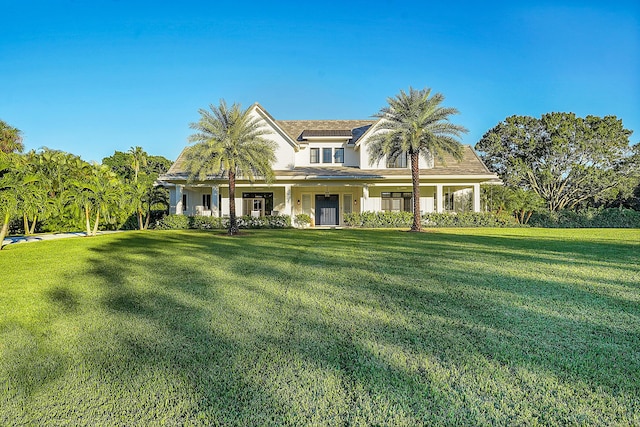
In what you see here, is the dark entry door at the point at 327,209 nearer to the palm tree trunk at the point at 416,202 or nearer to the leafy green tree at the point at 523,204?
the palm tree trunk at the point at 416,202

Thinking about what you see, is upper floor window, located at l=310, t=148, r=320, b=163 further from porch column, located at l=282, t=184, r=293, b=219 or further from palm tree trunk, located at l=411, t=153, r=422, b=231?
palm tree trunk, located at l=411, t=153, r=422, b=231

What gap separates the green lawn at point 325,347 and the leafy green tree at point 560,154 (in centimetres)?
3105

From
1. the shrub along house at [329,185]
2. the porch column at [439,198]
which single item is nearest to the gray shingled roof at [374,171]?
the shrub along house at [329,185]

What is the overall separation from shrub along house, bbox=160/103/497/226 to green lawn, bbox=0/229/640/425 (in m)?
17.3

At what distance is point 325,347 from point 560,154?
125 ft

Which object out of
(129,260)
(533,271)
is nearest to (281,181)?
(129,260)

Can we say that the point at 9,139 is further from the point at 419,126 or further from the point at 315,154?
the point at 419,126

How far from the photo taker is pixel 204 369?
143 inches

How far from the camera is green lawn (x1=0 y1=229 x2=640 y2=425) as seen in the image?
9.71ft

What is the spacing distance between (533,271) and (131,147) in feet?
124

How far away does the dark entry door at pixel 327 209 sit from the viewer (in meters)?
27.5

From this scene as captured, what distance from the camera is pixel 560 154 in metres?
34.4

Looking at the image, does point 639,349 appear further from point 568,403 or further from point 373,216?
point 373,216

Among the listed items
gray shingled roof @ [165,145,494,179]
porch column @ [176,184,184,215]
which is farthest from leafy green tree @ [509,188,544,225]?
porch column @ [176,184,184,215]
